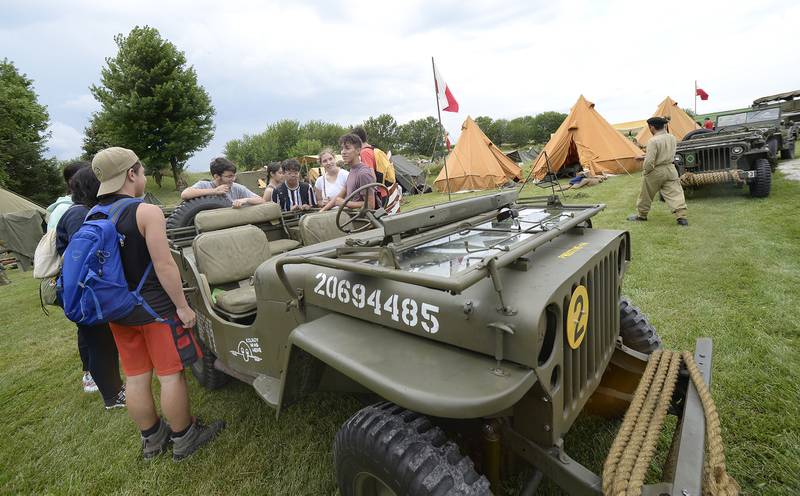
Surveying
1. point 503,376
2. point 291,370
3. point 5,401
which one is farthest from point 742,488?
point 5,401

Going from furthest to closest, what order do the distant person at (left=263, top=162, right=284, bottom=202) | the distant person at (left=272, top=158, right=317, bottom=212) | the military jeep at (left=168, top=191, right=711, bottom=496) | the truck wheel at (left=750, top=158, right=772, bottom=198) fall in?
the truck wheel at (left=750, top=158, right=772, bottom=198), the distant person at (left=263, top=162, right=284, bottom=202), the distant person at (left=272, top=158, right=317, bottom=212), the military jeep at (left=168, top=191, right=711, bottom=496)

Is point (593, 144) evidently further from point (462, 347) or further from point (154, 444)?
point (154, 444)

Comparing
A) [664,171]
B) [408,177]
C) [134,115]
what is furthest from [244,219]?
[134,115]

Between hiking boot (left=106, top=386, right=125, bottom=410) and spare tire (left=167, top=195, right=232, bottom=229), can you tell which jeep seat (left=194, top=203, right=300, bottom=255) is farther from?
hiking boot (left=106, top=386, right=125, bottom=410)

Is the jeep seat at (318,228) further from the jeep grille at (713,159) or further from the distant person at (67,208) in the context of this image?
the jeep grille at (713,159)

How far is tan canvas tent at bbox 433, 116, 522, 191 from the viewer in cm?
1697

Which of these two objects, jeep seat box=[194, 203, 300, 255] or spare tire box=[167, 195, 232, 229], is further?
spare tire box=[167, 195, 232, 229]

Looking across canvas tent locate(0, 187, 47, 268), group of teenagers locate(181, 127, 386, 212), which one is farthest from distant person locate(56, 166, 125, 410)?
canvas tent locate(0, 187, 47, 268)

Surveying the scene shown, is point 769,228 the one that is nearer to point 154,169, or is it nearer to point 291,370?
point 291,370

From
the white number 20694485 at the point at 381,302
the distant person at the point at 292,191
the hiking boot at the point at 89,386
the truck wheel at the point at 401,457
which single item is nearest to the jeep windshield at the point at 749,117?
the distant person at the point at 292,191

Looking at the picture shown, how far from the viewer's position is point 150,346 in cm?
267

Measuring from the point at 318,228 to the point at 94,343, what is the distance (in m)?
1.97

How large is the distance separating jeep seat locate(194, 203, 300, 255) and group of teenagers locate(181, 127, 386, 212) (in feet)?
0.96

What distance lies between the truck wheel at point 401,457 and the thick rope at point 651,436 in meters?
0.45
